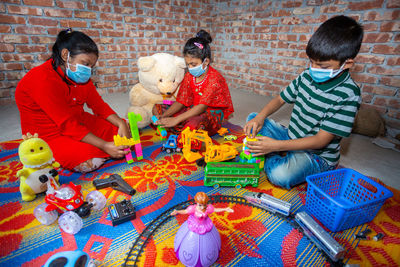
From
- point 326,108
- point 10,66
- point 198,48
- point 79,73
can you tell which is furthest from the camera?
point 10,66

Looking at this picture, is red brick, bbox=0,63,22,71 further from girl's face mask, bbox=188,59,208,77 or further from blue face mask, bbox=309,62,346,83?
blue face mask, bbox=309,62,346,83

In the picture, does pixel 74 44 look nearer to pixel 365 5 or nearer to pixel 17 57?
pixel 17 57

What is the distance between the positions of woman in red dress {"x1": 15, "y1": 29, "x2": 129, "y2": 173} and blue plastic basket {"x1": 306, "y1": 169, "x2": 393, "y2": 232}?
35.9 inches

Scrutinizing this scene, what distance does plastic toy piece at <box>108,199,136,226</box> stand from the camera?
0.83 meters

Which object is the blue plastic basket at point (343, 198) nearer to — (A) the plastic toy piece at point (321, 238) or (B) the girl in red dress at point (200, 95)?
(A) the plastic toy piece at point (321, 238)

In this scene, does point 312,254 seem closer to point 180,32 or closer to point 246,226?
point 246,226

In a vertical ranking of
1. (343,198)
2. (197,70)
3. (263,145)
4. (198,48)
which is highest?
→ (198,48)

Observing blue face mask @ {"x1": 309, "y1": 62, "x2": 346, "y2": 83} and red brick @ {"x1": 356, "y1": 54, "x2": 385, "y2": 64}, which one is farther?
red brick @ {"x1": 356, "y1": 54, "x2": 385, "y2": 64}

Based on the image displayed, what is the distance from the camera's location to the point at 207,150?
1155 millimetres

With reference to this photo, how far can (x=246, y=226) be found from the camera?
2.78ft

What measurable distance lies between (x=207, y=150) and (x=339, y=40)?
729 mm

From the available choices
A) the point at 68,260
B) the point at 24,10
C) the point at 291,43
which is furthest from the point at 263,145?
the point at 24,10

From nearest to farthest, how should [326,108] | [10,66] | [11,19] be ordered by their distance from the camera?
[326,108]
[11,19]
[10,66]

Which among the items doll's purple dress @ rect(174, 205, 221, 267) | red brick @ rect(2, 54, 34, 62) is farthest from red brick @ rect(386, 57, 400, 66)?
red brick @ rect(2, 54, 34, 62)
